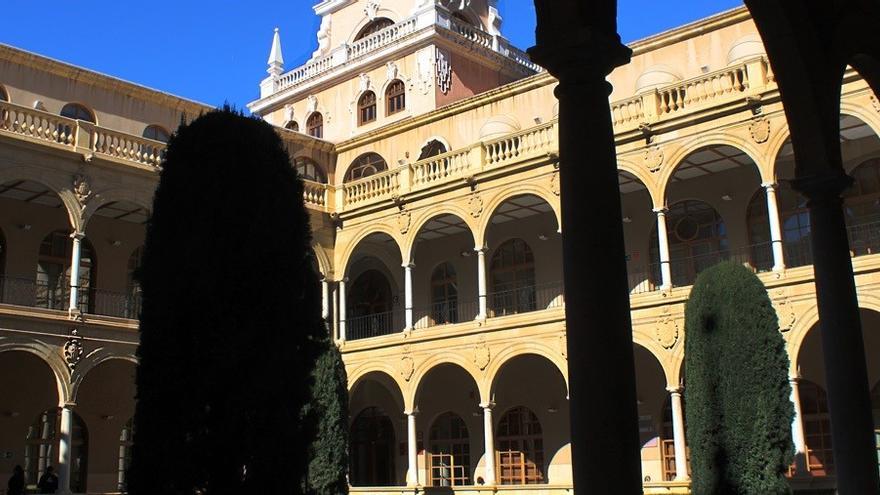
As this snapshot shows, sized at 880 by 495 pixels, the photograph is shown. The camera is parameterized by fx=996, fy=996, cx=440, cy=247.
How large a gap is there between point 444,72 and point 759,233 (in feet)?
42.4

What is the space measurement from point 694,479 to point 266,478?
7.25 metres

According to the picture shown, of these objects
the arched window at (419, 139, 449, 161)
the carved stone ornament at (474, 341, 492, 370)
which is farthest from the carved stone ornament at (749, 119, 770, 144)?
the arched window at (419, 139, 449, 161)

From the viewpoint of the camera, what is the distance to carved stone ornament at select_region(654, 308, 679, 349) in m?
20.9

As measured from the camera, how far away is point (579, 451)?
5.21 meters

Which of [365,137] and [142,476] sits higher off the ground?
[365,137]

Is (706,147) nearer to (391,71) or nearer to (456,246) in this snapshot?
(456,246)

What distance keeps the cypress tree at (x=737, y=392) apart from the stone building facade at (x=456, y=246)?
15.4ft

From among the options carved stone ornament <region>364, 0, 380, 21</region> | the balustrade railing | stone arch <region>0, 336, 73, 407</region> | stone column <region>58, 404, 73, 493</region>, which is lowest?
stone column <region>58, 404, 73, 493</region>

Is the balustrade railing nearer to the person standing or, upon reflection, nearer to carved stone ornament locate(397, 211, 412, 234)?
carved stone ornament locate(397, 211, 412, 234)

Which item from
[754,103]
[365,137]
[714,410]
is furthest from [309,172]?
[714,410]

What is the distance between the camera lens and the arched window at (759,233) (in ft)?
71.6

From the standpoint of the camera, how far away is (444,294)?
28.3 metres

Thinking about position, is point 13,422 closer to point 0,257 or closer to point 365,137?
point 0,257

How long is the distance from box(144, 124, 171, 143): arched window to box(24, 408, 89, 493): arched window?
7.71 meters
